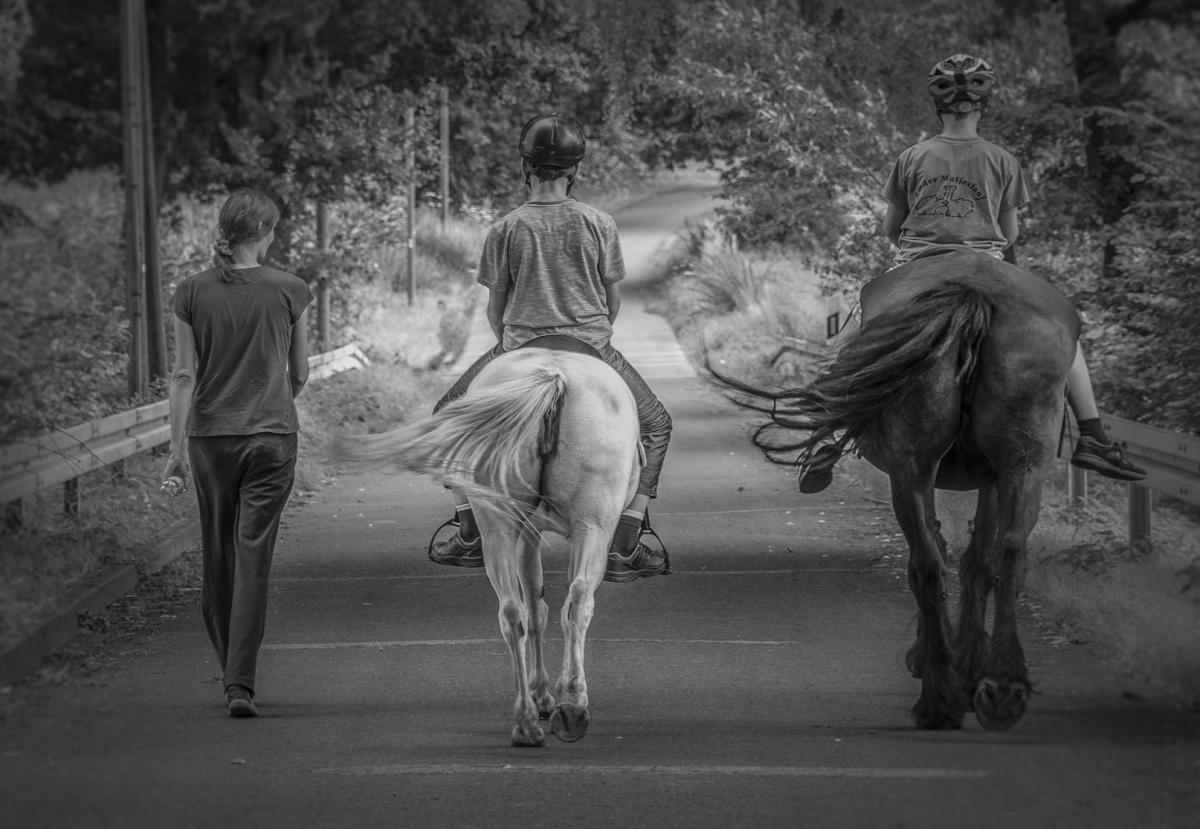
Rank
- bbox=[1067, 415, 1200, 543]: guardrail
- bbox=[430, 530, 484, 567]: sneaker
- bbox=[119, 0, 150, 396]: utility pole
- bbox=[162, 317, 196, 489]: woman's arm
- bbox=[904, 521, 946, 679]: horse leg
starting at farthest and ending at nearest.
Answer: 1. bbox=[119, 0, 150, 396]: utility pole
2. bbox=[1067, 415, 1200, 543]: guardrail
3. bbox=[430, 530, 484, 567]: sneaker
4. bbox=[162, 317, 196, 489]: woman's arm
5. bbox=[904, 521, 946, 679]: horse leg

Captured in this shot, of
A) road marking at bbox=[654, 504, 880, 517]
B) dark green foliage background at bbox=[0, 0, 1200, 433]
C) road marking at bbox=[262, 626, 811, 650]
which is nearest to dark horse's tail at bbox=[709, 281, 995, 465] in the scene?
road marking at bbox=[262, 626, 811, 650]

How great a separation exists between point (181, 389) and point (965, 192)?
350cm

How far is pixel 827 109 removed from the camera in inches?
780

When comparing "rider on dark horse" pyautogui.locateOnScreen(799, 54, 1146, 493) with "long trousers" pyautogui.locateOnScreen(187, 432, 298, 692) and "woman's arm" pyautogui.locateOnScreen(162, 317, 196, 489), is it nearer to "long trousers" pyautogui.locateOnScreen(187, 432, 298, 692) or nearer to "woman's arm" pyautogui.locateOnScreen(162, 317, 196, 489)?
"long trousers" pyautogui.locateOnScreen(187, 432, 298, 692)

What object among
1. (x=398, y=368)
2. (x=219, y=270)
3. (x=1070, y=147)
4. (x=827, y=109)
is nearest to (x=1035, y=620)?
(x=219, y=270)

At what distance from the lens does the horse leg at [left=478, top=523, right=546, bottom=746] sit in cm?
720

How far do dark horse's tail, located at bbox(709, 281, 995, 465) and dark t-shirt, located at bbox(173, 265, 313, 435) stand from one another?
2142mm

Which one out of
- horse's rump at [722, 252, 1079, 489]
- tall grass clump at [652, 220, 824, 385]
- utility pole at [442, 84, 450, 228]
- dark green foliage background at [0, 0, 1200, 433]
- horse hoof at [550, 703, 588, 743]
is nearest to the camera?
horse hoof at [550, 703, 588, 743]

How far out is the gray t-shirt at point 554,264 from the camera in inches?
313

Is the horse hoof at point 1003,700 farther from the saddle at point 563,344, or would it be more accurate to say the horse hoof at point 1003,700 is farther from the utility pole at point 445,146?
the utility pole at point 445,146

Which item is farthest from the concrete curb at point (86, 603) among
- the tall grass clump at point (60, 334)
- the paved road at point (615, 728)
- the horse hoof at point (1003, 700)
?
the horse hoof at point (1003, 700)

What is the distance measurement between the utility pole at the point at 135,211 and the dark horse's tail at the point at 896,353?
9.91m

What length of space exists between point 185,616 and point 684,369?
2212 cm

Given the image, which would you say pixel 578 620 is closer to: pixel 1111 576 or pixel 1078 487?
pixel 1111 576
